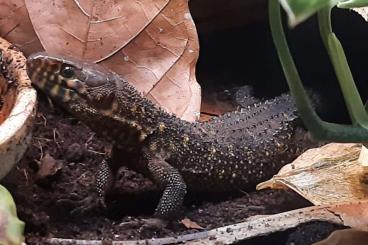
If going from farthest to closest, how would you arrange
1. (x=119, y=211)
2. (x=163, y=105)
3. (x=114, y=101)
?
(x=163, y=105) < (x=114, y=101) < (x=119, y=211)

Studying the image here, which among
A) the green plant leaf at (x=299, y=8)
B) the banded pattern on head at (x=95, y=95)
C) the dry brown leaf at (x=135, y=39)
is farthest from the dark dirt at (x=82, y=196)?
the green plant leaf at (x=299, y=8)

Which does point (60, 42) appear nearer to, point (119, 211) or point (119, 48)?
point (119, 48)

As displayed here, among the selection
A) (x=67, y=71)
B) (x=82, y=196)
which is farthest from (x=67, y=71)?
(x=82, y=196)

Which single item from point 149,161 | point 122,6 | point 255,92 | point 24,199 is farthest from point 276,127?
point 24,199

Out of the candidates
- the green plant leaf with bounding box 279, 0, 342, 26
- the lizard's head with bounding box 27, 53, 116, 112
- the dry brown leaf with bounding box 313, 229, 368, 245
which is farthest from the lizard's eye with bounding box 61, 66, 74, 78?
the green plant leaf with bounding box 279, 0, 342, 26

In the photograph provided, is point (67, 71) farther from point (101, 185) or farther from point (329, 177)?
point (329, 177)

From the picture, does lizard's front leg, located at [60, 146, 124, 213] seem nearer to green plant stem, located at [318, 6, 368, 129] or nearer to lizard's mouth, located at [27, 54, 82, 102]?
lizard's mouth, located at [27, 54, 82, 102]

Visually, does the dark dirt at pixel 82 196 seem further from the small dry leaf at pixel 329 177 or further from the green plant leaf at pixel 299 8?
the green plant leaf at pixel 299 8

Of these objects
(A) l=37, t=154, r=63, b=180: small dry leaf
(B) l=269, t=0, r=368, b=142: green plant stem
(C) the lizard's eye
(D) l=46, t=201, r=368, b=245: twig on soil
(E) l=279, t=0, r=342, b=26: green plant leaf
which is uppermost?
(E) l=279, t=0, r=342, b=26: green plant leaf
